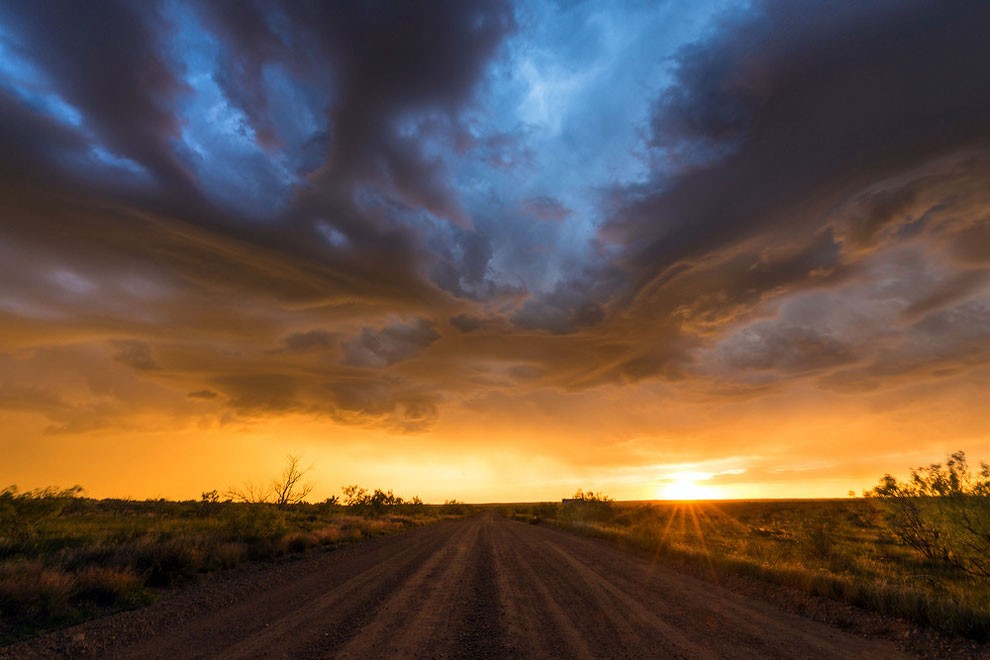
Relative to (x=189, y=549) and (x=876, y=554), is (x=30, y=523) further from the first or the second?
(x=876, y=554)

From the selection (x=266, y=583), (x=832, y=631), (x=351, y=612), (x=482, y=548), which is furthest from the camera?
(x=482, y=548)

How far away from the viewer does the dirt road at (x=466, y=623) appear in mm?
7539

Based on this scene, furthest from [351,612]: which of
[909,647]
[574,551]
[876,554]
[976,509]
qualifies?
[876,554]

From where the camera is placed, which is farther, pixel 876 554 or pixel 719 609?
pixel 876 554

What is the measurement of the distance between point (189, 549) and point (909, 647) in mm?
18429

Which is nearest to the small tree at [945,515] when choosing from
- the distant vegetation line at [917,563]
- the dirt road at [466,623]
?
the distant vegetation line at [917,563]

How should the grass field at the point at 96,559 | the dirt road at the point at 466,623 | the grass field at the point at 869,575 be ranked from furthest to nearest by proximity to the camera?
the grass field at the point at 96,559, the grass field at the point at 869,575, the dirt road at the point at 466,623

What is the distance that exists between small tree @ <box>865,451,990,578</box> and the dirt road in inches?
281

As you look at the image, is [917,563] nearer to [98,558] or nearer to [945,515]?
[945,515]

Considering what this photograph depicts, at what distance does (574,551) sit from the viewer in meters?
Result: 22.0

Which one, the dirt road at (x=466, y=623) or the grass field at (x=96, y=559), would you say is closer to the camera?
the dirt road at (x=466, y=623)

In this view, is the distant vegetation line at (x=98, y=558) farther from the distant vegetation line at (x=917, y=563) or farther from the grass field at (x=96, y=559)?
the distant vegetation line at (x=917, y=563)

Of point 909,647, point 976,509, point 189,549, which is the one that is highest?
point 976,509

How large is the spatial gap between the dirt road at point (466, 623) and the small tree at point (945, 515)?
23.4ft
